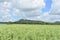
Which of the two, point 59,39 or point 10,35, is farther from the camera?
point 10,35

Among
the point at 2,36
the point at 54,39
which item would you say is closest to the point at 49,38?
the point at 54,39

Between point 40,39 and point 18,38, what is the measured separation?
3.10 ft

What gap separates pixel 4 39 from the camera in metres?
7.52

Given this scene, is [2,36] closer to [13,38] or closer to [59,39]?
[13,38]

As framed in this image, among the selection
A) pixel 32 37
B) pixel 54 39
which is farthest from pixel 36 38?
pixel 54 39

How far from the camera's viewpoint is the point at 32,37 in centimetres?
746

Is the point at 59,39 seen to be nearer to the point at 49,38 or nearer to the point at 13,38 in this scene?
the point at 49,38

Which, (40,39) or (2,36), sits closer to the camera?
(40,39)

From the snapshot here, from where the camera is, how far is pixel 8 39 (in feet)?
24.3

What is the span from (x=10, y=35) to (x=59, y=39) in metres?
2.25

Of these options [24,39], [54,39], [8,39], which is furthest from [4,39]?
[54,39]

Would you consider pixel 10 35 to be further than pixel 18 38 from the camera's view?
Yes

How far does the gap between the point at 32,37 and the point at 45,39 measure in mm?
685

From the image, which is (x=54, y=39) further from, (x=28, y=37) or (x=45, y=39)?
(x=28, y=37)
